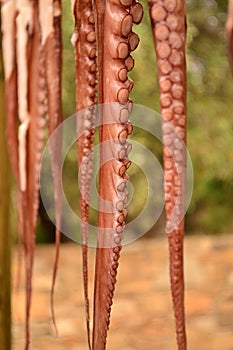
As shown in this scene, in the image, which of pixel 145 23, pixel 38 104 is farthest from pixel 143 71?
pixel 38 104

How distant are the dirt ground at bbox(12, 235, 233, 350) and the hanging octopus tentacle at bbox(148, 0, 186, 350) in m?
0.90

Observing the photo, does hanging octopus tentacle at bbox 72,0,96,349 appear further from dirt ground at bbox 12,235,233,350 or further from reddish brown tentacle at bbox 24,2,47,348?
dirt ground at bbox 12,235,233,350

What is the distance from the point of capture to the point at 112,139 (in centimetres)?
55

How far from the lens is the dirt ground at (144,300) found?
1.52m

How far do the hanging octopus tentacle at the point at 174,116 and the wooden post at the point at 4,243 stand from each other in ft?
1.48

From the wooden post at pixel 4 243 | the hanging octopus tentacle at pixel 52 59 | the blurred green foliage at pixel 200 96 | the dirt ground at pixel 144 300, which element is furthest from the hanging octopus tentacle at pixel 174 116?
the blurred green foliage at pixel 200 96

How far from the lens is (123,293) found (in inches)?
77.9

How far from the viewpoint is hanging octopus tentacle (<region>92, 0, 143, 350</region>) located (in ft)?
1.79

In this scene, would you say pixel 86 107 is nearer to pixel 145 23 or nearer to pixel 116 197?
pixel 116 197

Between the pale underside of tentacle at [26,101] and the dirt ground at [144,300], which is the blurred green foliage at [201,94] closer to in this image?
the dirt ground at [144,300]

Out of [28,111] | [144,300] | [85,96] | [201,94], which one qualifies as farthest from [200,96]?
[85,96]

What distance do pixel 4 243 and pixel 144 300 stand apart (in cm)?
97

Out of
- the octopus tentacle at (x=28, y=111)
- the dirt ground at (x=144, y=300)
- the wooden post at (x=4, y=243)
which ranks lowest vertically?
the dirt ground at (x=144, y=300)

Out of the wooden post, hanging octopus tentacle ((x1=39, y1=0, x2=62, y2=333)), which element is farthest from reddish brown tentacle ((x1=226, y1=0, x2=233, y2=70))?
the wooden post
